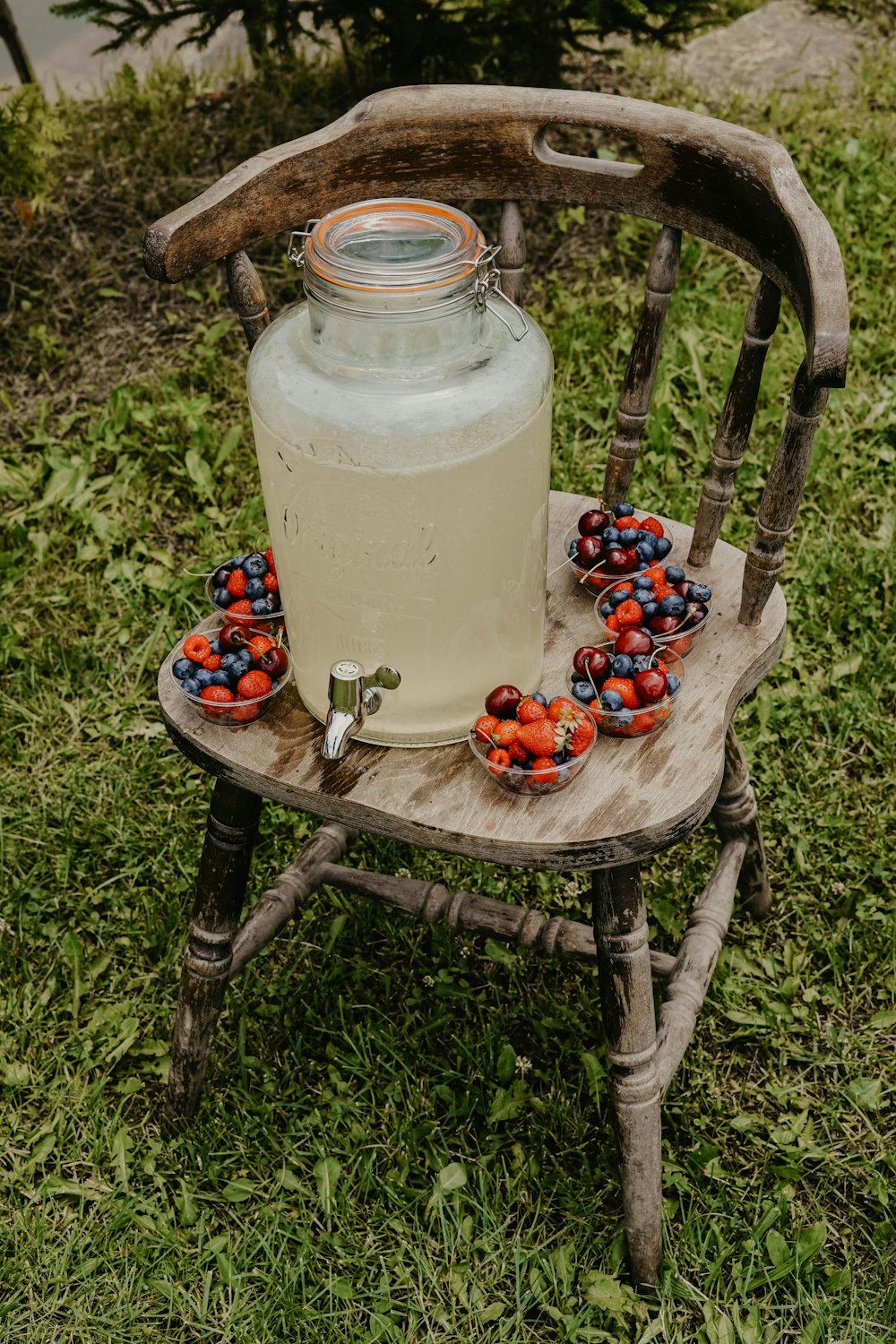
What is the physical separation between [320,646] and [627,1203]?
1.06 m

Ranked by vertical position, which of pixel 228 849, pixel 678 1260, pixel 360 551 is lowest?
pixel 678 1260

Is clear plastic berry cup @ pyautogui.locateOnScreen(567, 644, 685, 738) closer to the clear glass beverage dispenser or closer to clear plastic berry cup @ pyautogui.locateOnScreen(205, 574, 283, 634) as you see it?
the clear glass beverage dispenser

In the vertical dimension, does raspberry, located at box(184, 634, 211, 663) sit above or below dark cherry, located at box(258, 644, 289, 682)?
above

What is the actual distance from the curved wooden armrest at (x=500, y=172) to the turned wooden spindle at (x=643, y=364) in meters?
0.05

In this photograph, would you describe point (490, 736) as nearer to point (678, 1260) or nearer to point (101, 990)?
point (678, 1260)

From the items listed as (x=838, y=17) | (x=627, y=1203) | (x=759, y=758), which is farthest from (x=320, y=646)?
(x=838, y=17)

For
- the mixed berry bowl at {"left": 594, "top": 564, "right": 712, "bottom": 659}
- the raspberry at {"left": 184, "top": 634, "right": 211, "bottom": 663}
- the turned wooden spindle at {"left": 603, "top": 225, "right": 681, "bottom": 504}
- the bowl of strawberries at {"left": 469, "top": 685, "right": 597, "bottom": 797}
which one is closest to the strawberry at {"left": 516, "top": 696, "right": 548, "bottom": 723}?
the bowl of strawberries at {"left": 469, "top": 685, "right": 597, "bottom": 797}

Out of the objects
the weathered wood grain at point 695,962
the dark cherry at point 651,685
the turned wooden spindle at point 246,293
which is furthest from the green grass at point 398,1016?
the turned wooden spindle at point 246,293

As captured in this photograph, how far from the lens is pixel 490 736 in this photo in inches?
65.6

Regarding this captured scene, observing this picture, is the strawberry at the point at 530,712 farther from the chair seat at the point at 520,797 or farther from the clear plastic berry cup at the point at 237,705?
the clear plastic berry cup at the point at 237,705

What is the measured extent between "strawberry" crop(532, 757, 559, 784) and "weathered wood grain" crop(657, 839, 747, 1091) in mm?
649

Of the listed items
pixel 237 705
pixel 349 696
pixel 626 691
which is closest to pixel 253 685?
pixel 237 705

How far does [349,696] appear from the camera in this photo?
156 centimetres

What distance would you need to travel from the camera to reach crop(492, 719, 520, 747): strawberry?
1635mm
